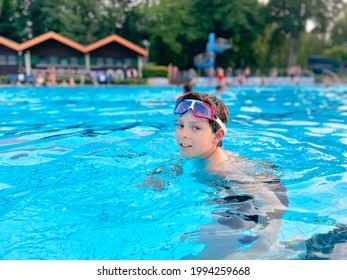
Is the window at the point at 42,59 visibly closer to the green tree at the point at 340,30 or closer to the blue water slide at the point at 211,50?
the blue water slide at the point at 211,50

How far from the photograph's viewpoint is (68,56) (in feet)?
105

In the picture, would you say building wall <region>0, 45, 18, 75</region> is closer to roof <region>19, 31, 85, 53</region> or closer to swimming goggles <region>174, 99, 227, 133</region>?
roof <region>19, 31, 85, 53</region>

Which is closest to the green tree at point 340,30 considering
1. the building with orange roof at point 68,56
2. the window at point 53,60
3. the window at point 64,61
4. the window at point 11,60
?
the building with orange roof at point 68,56

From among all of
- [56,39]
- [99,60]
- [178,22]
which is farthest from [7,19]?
[178,22]

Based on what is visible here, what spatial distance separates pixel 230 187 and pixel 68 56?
102ft

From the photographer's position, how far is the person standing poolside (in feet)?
7.97

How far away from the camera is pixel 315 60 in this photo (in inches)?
1989

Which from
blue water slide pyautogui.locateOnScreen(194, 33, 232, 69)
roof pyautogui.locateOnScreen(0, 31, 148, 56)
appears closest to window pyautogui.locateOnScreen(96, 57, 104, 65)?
roof pyautogui.locateOnScreen(0, 31, 148, 56)

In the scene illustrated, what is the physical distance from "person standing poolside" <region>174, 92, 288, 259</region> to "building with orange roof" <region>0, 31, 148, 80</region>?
25.2 metres

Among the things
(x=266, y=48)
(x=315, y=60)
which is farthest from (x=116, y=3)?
(x=315, y=60)

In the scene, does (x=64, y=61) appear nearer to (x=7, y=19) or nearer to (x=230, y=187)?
(x=7, y=19)

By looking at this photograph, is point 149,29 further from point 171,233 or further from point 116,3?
point 171,233

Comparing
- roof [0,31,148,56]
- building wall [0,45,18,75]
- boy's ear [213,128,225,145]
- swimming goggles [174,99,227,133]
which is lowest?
boy's ear [213,128,225,145]

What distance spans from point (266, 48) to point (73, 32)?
2261 centimetres
